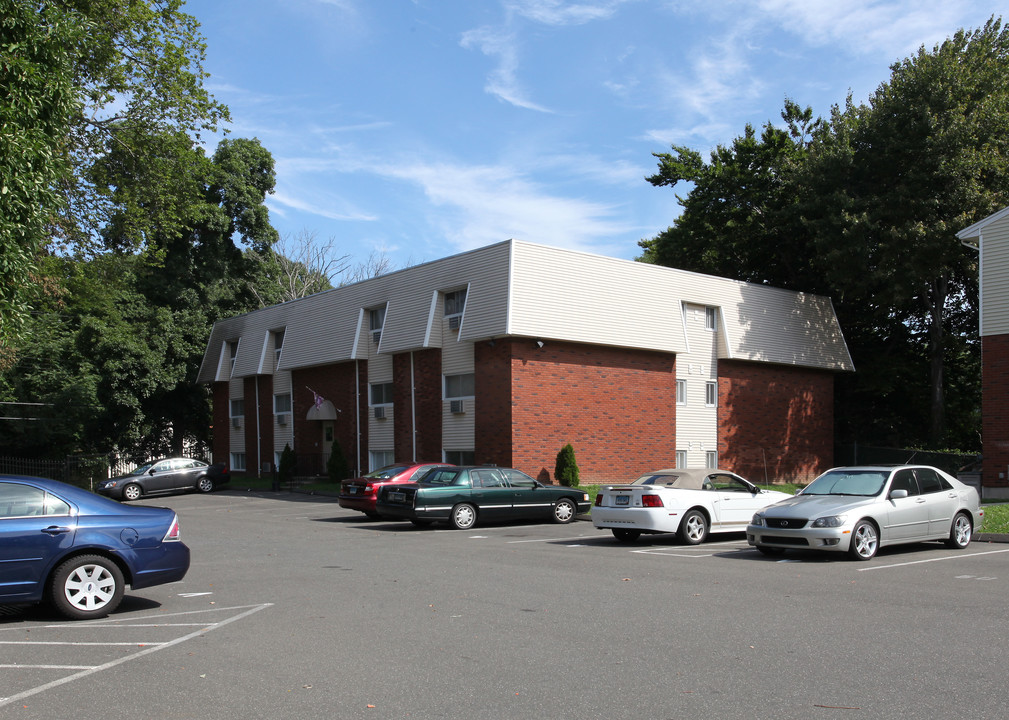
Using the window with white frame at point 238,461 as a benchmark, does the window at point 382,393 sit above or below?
above

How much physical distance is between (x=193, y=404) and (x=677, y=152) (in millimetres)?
26978

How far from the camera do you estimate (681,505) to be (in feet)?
50.2

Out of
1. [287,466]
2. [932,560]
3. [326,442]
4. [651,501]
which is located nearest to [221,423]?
[287,466]

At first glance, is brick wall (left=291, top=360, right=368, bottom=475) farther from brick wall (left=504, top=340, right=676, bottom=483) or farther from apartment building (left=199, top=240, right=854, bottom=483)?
brick wall (left=504, top=340, right=676, bottom=483)

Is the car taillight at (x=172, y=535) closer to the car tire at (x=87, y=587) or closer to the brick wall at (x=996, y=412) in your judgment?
the car tire at (x=87, y=587)

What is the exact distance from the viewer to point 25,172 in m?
12.2

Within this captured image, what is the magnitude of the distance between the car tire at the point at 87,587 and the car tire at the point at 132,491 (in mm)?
24904

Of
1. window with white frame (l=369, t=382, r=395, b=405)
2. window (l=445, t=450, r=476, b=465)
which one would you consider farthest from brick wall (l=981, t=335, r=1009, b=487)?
window with white frame (l=369, t=382, r=395, b=405)

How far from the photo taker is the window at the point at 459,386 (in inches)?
1117

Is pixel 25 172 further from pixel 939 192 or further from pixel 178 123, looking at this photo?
pixel 939 192

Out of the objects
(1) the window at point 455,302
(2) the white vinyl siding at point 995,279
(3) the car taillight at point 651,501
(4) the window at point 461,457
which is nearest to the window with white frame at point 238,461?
(4) the window at point 461,457

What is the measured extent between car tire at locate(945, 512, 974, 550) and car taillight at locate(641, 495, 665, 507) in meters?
4.55

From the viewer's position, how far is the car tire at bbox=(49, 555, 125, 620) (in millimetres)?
8789

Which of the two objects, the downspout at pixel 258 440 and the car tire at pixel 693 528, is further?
the downspout at pixel 258 440
